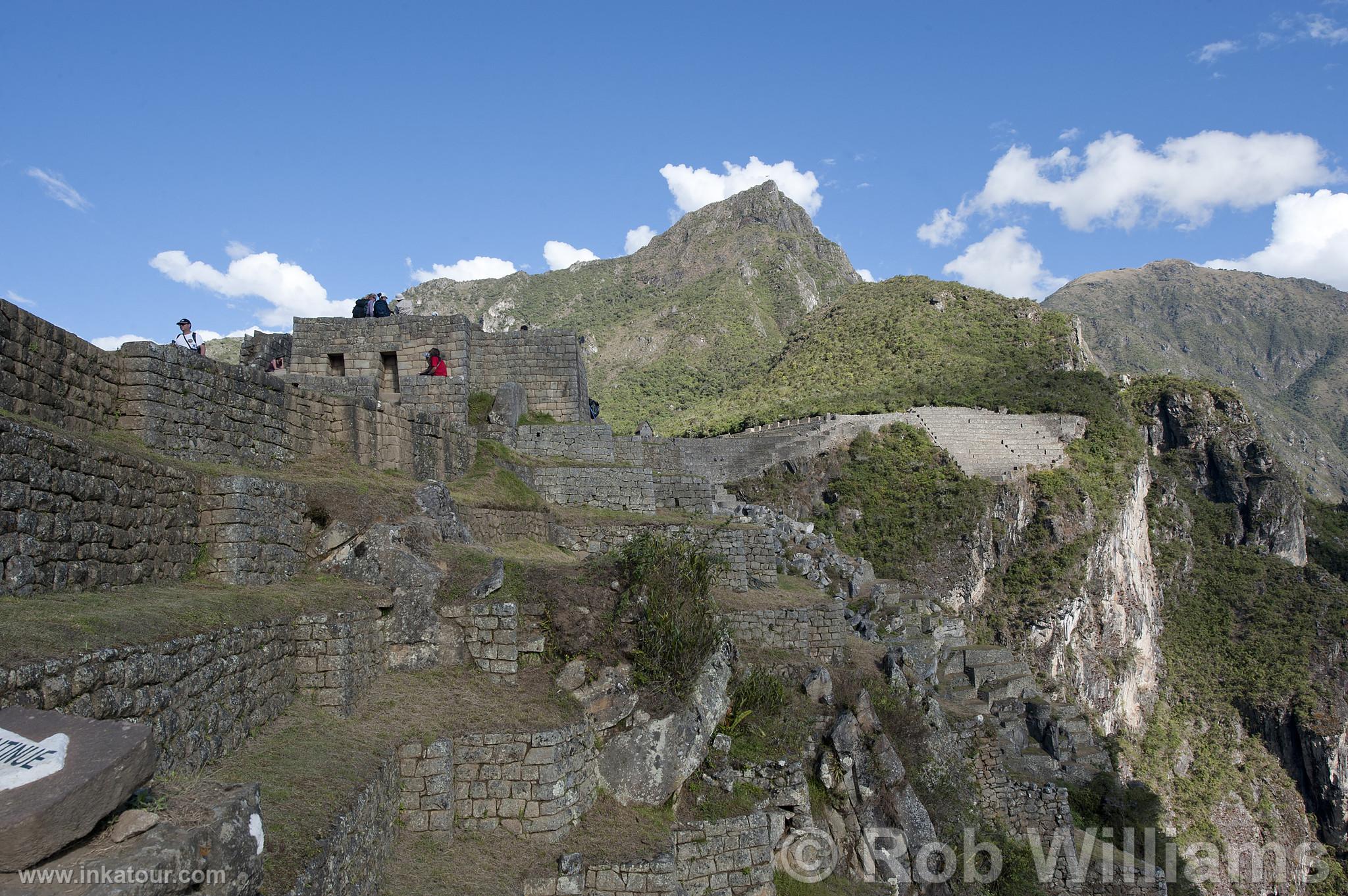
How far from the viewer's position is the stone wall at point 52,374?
19.4ft

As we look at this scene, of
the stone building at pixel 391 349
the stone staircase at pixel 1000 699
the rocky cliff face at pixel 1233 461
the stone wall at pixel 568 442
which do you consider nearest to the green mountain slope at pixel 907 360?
the rocky cliff face at pixel 1233 461

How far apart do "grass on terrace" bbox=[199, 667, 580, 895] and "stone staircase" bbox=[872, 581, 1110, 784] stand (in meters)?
8.76

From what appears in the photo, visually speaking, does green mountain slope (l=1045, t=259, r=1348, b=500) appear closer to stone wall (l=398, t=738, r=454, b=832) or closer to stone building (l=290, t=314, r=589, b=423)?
stone building (l=290, t=314, r=589, b=423)

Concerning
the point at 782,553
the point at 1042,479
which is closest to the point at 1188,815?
the point at 1042,479

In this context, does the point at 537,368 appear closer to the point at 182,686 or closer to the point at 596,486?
the point at 596,486

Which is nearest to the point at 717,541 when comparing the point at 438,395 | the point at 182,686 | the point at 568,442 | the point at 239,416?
the point at 568,442

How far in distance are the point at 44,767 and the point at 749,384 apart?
54765 mm

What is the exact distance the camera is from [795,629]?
12.6 metres

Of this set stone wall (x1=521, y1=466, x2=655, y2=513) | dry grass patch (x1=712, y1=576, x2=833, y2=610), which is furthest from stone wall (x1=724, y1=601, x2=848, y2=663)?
stone wall (x1=521, y1=466, x2=655, y2=513)

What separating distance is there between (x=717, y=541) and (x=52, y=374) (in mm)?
8974

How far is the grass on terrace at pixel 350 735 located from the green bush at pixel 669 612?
111 centimetres

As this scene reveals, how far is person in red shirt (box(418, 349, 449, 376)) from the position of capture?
15000 mm

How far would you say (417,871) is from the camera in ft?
20.3

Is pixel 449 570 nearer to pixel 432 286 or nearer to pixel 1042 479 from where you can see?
pixel 1042 479
